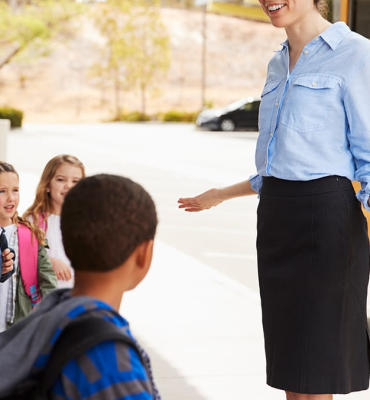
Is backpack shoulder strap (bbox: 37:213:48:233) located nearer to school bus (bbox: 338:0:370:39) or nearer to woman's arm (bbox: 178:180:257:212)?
woman's arm (bbox: 178:180:257:212)

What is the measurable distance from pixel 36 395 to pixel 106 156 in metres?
21.3

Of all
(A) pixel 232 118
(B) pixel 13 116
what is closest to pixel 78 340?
(A) pixel 232 118

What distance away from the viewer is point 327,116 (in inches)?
120

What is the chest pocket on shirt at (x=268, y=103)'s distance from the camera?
10.5 feet

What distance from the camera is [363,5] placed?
7570mm

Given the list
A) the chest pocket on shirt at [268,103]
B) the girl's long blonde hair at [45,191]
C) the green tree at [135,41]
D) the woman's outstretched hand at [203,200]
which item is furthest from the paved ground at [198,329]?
the green tree at [135,41]

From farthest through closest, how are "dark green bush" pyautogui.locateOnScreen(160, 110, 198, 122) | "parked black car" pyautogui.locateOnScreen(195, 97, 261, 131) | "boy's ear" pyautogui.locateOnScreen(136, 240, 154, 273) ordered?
"dark green bush" pyautogui.locateOnScreen(160, 110, 198, 122) → "parked black car" pyautogui.locateOnScreen(195, 97, 261, 131) → "boy's ear" pyautogui.locateOnScreen(136, 240, 154, 273)

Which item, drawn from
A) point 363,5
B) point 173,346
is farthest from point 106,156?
point 173,346

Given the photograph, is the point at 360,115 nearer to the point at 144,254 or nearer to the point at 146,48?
the point at 144,254

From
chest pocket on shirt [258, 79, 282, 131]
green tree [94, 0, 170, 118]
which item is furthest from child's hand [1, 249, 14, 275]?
green tree [94, 0, 170, 118]

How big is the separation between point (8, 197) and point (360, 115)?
185 centimetres

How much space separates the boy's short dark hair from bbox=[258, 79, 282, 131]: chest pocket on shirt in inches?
60.3

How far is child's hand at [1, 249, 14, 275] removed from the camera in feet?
12.1

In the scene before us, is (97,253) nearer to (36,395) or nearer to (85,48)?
(36,395)
